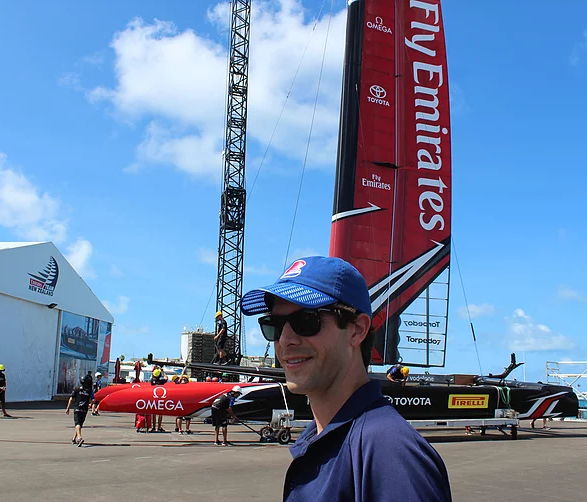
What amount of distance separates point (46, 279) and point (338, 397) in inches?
1108

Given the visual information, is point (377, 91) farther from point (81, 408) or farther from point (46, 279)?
point (46, 279)

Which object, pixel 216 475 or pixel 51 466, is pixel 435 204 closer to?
pixel 216 475

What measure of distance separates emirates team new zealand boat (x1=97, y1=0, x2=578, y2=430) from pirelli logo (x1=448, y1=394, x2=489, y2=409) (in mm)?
26

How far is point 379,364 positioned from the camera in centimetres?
1430

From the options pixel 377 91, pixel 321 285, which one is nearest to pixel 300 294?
pixel 321 285

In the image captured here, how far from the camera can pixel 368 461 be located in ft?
4.65

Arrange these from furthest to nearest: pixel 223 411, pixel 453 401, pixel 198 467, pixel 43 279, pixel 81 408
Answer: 1. pixel 43 279
2. pixel 453 401
3. pixel 223 411
4. pixel 81 408
5. pixel 198 467

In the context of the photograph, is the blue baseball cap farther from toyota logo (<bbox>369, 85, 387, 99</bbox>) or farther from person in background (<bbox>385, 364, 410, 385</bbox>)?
toyota logo (<bbox>369, 85, 387, 99</bbox>)

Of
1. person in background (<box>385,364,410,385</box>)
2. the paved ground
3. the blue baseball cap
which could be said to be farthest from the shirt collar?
person in background (<box>385,364,410,385</box>)

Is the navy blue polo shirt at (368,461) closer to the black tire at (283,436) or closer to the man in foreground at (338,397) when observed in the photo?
the man in foreground at (338,397)

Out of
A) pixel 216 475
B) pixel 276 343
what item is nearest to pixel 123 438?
pixel 216 475

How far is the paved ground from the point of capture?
6.88m

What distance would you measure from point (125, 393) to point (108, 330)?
2385 centimetres

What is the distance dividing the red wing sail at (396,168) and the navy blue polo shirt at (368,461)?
12.3 metres
